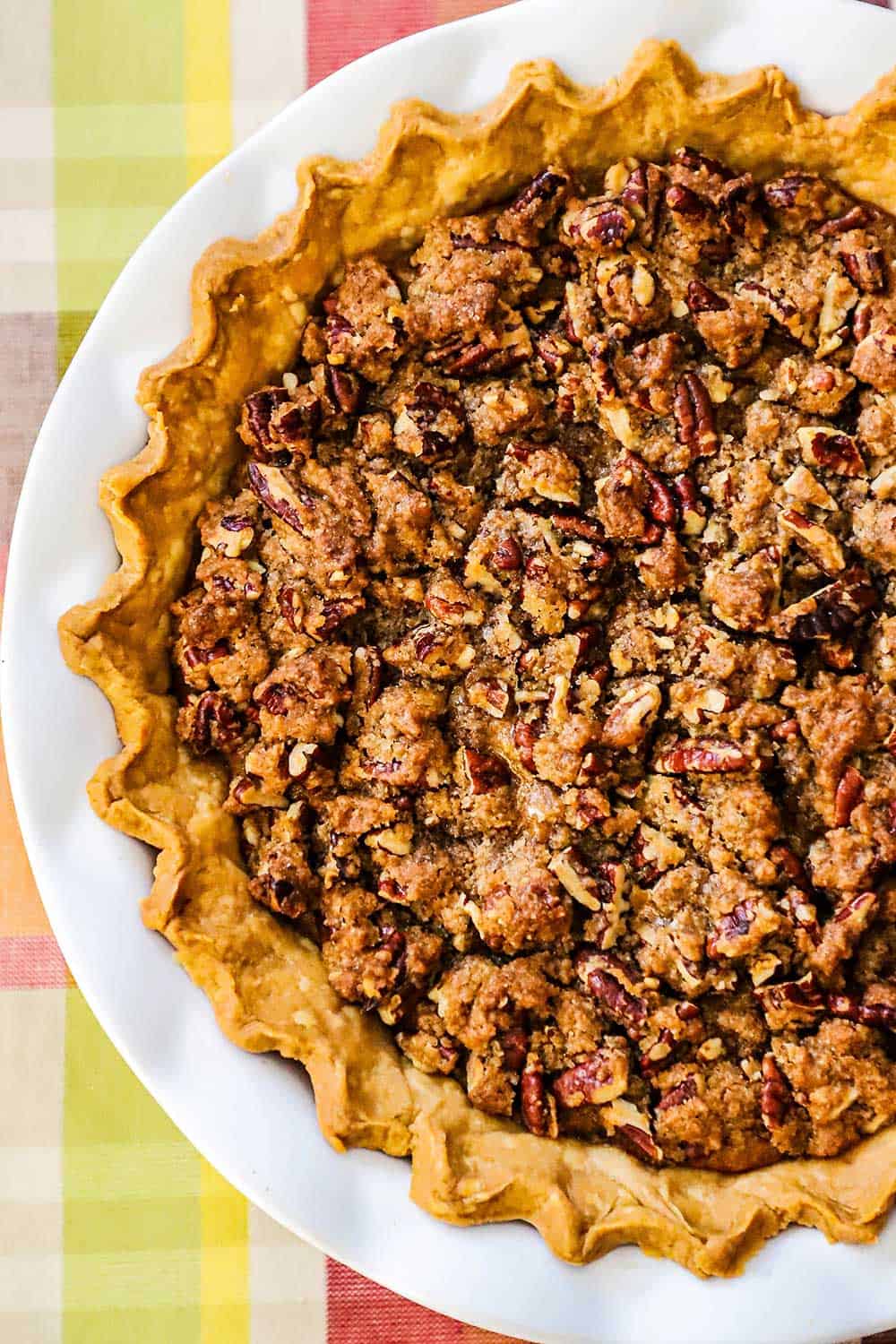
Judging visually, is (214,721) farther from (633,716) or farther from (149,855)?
(633,716)

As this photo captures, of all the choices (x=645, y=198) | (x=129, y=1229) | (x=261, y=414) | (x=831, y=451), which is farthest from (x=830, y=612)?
(x=129, y=1229)

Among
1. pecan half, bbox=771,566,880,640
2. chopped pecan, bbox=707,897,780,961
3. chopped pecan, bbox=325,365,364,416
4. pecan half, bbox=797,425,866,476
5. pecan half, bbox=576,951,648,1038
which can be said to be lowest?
pecan half, bbox=576,951,648,1038

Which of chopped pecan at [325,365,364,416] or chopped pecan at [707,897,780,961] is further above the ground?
chopped pecan at [325,365,364,416]

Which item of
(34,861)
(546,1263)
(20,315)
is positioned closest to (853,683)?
(546,1263)

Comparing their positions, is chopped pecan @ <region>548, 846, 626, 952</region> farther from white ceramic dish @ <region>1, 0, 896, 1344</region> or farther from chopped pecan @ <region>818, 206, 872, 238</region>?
chopped pecan @ <region>818, 206, 872, 238</region>

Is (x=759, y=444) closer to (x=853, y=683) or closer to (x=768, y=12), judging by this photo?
(x=853, y=683)

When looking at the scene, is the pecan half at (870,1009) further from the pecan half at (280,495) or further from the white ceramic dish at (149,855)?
the pecan half at (280,495)

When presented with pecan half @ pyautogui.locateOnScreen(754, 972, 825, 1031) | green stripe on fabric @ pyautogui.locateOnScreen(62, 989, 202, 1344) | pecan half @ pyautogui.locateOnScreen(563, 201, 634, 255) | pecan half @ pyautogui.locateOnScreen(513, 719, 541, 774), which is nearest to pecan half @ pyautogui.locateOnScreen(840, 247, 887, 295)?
pecan half @ pyautogui.locateOnScreen(563, 201, 634, 255)
